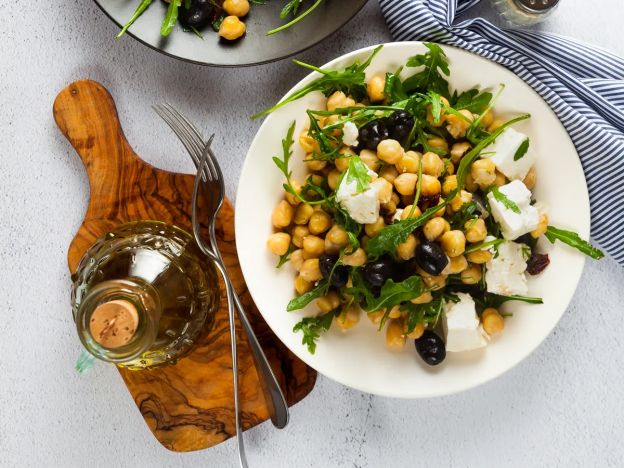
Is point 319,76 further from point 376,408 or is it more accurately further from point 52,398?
point 52,398

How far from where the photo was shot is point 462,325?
1.14m

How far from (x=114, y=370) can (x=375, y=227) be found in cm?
67

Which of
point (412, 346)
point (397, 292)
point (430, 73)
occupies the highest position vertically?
point (430, 73)

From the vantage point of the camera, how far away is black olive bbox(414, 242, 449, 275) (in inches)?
41.8

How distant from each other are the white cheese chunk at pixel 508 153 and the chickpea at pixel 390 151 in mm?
154

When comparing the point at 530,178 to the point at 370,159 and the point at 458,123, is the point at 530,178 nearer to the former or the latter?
the point at 458,123

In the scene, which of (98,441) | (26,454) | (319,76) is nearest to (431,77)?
(319,76)

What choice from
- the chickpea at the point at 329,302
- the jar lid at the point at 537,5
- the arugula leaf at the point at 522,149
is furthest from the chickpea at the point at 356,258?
the jar lid at the point at 537,5

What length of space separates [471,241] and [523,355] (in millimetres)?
245

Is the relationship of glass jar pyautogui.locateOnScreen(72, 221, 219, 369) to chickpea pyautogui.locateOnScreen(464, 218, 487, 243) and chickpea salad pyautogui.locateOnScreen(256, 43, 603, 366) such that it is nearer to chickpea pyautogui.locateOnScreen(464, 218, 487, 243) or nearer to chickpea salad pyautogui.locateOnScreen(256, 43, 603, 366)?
chickpea salad pyautogui.locateOnScreen(256, 43, 603, 366)

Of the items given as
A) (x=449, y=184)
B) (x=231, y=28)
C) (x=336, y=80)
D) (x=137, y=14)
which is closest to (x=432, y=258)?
(x=449, y=184)

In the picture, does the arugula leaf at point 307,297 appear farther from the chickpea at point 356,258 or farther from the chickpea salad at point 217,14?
the chickpea salad at point 217,14

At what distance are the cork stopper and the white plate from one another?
285mm

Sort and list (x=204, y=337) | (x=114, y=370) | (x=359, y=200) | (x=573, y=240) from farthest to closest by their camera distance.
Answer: (x=114, y=370)
(x=204, y=337)
(x=573, y=240)
(x=359, y=200)
